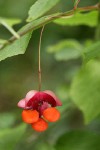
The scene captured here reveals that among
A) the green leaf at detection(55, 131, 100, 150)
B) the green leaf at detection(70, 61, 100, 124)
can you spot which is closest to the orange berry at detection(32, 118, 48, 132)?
the green leaf at detection(70, 61, 100, 124)

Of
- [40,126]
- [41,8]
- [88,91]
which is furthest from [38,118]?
[88,91]

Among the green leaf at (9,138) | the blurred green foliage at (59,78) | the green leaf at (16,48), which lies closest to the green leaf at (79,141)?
the blurred green foliage at (59,78)

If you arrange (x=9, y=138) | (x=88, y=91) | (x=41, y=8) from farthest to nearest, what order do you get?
(x=88, y=91), (x=9, y=138), (x=41, y=8)

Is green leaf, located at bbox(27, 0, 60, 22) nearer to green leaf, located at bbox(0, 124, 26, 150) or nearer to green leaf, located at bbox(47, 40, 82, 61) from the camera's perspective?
green leaf, located at bbox(0, 124, 26, 150)

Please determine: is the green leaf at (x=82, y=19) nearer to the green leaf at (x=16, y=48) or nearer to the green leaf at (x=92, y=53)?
the green leaf at (x=92, y=53)

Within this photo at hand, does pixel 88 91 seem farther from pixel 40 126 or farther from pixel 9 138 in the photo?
pixel 40 126

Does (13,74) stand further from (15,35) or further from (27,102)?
(15,35)
